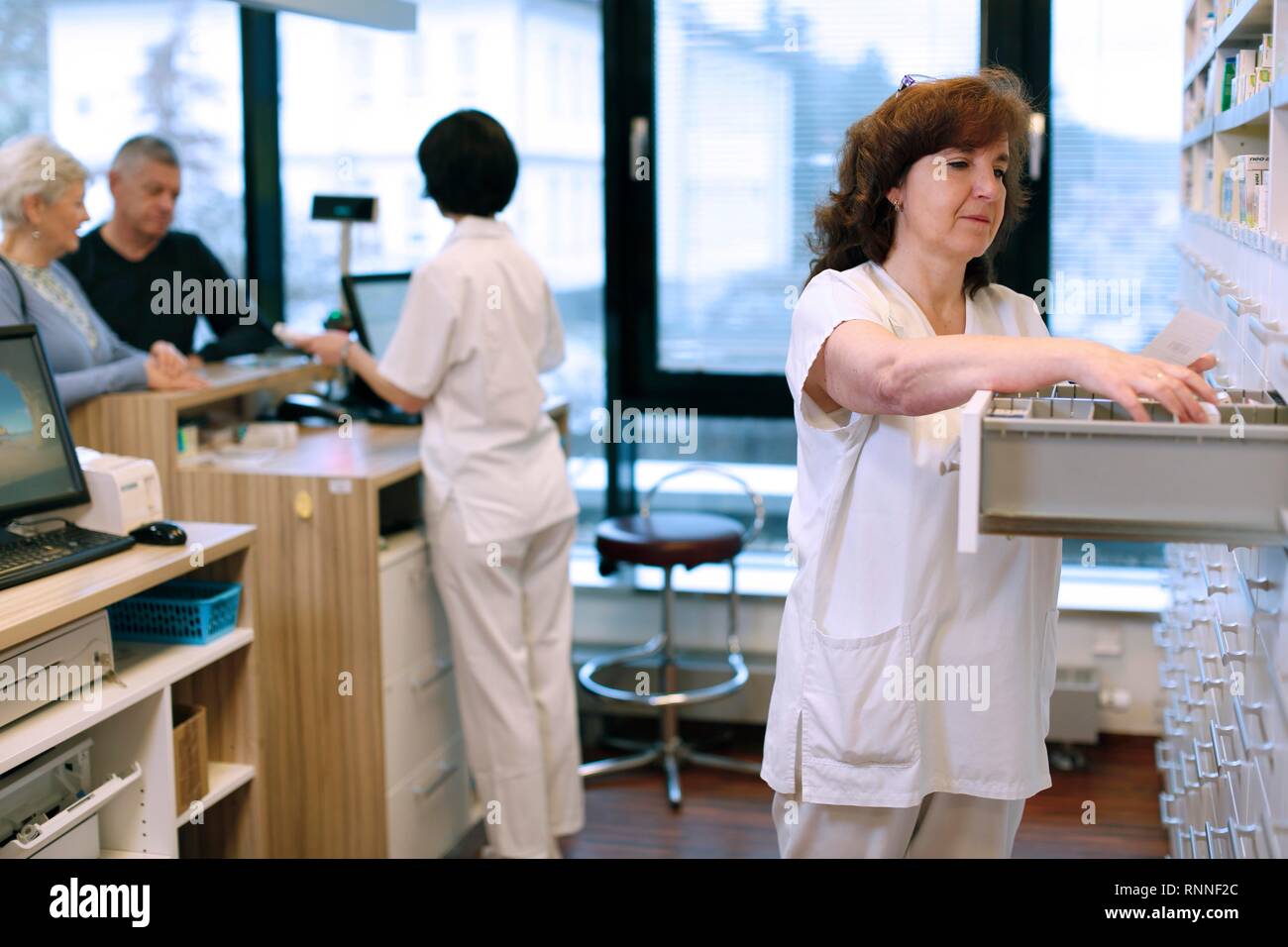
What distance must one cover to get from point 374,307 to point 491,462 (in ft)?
2.48

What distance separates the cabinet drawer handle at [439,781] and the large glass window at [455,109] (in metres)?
1.28

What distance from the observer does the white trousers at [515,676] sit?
320 centimetres

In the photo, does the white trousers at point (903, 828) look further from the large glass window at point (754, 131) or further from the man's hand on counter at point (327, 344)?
the large glass window at point (754, 131)

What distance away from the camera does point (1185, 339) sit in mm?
1606

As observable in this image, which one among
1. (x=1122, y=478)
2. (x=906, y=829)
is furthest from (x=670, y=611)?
(x=1122, y=478)

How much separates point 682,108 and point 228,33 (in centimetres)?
139

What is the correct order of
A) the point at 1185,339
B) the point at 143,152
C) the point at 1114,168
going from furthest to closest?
1. the point at 1114,168
2. the point at 143,152
3. the point at 1185,339

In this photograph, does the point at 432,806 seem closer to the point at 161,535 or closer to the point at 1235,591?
the point at 161,535

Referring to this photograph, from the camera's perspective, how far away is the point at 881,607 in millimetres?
1771

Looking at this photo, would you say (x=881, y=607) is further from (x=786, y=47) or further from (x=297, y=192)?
(x=297, y=192)

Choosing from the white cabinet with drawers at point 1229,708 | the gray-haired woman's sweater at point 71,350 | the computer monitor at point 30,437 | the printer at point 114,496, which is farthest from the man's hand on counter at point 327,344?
the white cabinet with drawers at point 1229,708

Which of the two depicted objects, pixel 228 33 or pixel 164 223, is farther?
pixel 228 33
